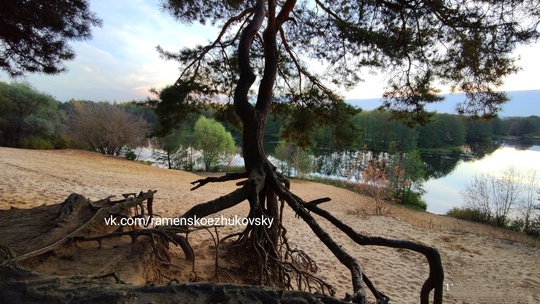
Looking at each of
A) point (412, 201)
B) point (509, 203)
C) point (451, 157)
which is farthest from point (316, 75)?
point (451, 157)

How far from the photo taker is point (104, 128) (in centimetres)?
1816

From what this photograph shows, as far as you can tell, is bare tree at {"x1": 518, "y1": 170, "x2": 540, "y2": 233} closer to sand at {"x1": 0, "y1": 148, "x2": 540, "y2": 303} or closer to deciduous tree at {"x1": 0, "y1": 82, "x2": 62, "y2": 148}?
sand at {"x1": 0, "y1": 148, "x2": 540, "y2": 303}

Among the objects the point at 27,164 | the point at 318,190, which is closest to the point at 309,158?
the point at 318,190

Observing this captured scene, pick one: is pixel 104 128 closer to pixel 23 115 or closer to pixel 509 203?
pixel 23 115

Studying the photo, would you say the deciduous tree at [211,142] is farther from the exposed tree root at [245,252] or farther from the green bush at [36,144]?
the exposed tree root at [245,252]

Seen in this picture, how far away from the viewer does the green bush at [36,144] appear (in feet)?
52.2

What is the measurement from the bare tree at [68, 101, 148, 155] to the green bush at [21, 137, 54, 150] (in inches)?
67.5

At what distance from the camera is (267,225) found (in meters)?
2.54

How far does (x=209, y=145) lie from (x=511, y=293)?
20741 mm

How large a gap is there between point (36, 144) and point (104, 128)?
12.0 ft

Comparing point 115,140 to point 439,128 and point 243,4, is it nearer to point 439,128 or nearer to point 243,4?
point 243,4

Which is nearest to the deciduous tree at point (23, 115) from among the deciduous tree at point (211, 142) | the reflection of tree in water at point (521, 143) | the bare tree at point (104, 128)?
the bare tree at point (104, 128)

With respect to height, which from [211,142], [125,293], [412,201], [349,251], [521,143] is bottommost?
[412,201]

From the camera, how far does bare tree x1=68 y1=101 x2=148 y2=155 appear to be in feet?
58.7
